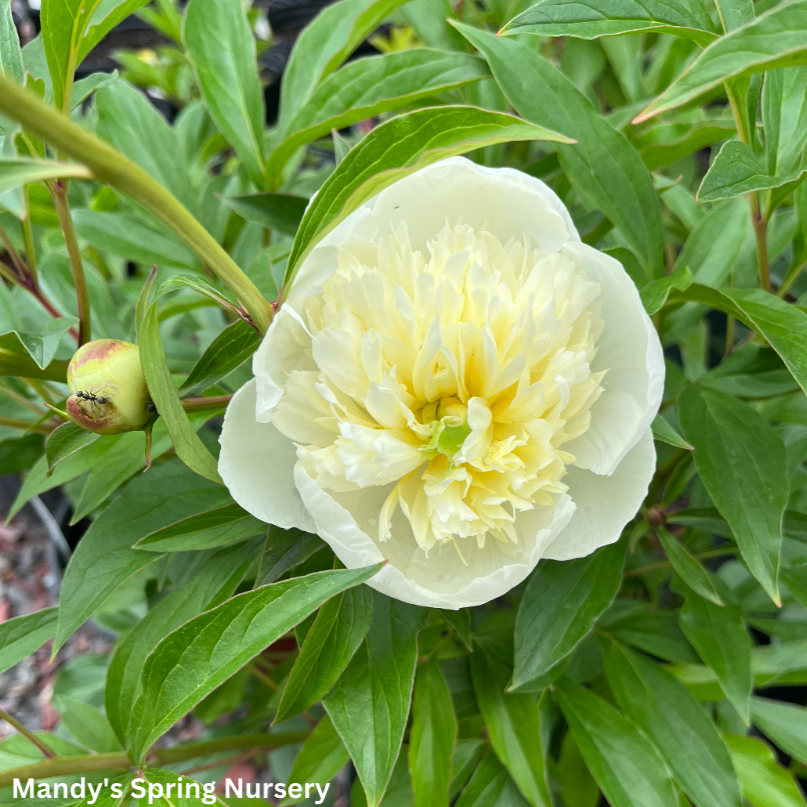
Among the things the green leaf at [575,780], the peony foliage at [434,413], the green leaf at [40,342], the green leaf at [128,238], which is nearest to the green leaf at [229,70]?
the peony foliage at [434,413]

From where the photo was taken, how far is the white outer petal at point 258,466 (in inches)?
13.0

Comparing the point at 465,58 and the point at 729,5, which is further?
the point at 465,58

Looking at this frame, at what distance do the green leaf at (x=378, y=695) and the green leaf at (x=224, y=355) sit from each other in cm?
17

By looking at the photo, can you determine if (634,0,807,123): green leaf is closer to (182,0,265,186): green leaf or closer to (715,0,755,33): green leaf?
(715,0,755,33): green leaf

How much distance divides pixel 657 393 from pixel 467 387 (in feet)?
0.31

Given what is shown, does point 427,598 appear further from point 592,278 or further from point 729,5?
point 729,5

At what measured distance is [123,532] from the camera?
41cm

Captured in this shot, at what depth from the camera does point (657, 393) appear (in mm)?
309

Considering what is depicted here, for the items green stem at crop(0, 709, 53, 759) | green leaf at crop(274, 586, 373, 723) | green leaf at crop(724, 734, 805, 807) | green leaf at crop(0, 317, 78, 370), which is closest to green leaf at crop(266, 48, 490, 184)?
green leaf at crop(0, 317, 78, 370)

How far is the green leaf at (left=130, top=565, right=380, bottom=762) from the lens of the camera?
0.29m

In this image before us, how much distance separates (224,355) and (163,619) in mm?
192

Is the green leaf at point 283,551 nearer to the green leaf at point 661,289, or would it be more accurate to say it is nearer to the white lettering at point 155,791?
the white lettering at point 155,791

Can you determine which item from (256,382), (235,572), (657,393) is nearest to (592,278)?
(657,393)

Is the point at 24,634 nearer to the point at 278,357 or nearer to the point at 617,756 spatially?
the point at 278,357
